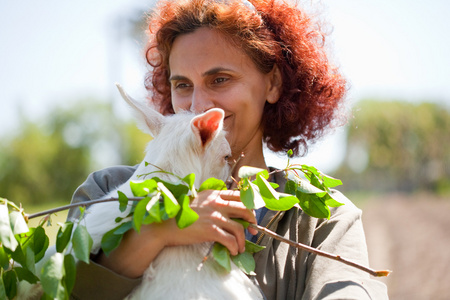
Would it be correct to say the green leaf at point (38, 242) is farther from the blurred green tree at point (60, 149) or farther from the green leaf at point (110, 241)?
the blurred green tree at point (60, 149)

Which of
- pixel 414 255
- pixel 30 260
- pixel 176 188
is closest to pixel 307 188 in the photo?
pixel 176 188

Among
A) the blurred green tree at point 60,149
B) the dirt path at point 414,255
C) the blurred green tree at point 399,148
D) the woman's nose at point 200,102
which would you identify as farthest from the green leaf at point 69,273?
the blurred green tree at point 399,148

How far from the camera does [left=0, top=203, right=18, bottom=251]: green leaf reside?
2016 mm

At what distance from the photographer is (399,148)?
73.2m

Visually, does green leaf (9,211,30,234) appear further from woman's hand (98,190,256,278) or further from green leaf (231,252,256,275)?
green leaf (231,252,256,275)

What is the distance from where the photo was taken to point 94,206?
2746 millimetres

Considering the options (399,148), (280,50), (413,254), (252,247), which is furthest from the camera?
(399,148)

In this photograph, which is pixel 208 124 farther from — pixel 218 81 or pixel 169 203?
pixel 218 81

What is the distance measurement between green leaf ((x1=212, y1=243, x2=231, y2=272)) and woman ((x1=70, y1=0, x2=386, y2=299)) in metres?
0.04

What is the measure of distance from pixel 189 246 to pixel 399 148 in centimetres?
7522

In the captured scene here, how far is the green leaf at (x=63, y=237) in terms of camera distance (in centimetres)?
212

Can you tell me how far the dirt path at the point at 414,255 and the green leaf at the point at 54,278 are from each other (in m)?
9.78

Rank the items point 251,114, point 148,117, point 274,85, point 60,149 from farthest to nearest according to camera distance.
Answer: point 60,149, point 274,85, point 251,114, point 148,117

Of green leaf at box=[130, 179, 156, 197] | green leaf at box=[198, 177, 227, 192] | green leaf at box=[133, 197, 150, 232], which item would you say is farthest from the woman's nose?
green leaf at box=[133, 197, 150, 232]
